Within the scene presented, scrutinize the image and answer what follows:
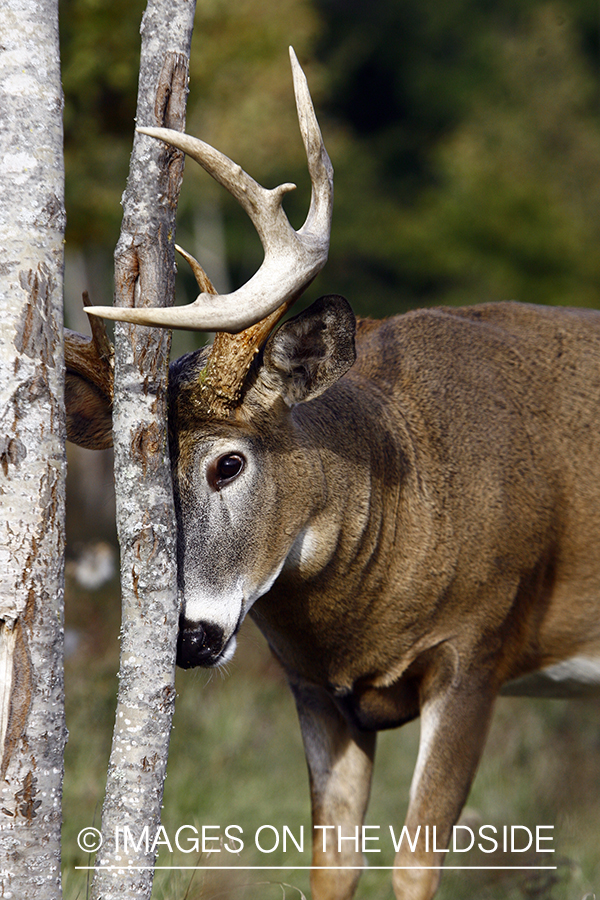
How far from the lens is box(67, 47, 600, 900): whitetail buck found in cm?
326

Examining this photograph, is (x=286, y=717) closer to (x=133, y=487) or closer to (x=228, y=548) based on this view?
(x=228, y=548)

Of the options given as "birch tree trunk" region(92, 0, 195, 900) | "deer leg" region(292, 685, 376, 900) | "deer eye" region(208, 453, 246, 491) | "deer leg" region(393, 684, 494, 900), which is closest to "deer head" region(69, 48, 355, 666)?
"deer eye" region(208, 453, 246, 491)

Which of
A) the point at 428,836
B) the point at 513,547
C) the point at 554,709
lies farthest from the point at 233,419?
the point at 554,709

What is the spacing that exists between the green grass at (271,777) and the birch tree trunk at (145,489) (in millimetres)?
1084

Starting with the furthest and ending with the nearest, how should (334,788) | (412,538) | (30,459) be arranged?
(334,788) → (412,538) → (30,459)

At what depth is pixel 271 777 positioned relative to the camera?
6371mm

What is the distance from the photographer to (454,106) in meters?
27.0

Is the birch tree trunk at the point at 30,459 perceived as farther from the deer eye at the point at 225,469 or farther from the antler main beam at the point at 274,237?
the deer eye at the point at 225,469

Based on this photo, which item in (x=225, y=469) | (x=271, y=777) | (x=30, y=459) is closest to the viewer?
(x=30, y=459)

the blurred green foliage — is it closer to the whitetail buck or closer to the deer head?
the whitetail buck

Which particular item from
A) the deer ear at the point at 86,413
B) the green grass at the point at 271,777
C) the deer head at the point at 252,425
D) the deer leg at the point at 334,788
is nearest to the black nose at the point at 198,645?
the deer head at the point at 252,425

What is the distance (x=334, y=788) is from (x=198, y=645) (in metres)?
1.62

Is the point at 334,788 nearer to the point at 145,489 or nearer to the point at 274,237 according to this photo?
the point at 145,489

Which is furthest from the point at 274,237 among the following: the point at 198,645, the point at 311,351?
the point at 198,645
